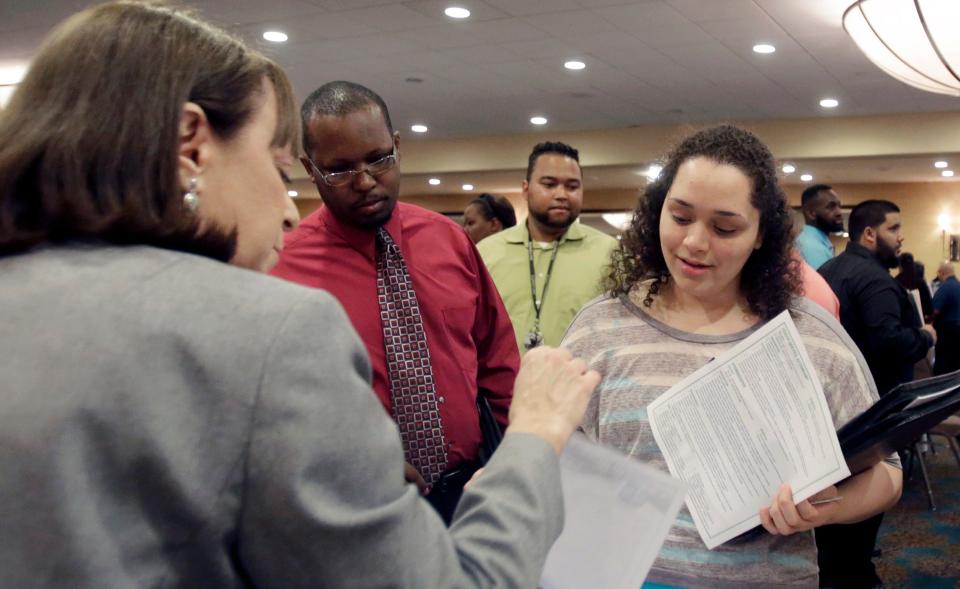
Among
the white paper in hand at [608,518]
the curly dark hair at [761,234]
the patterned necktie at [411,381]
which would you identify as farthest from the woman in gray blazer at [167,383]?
the patterned necktie at [411,381]

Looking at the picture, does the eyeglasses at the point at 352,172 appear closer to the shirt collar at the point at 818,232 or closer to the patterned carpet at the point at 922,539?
the patterned carpet at the point at 922,539

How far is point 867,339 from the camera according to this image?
425cm

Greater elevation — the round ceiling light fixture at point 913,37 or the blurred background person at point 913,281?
the round ceiling light fixture at point 913,37

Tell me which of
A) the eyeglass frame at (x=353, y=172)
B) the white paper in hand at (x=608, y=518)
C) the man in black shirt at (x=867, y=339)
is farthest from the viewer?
the man in black shirt at (x=867, y=339)

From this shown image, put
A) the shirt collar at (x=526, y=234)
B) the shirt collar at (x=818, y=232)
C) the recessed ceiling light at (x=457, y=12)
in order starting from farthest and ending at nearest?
the recessed ceiling light at (x=457, y=12), the shirt collar at (x=818, y=232), the shirt collar at (x=526, y=234)

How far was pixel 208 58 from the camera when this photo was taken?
83cm

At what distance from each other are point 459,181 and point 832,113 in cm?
604

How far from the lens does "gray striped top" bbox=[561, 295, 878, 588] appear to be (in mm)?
1449

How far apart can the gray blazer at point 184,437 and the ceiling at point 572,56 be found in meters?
5.53

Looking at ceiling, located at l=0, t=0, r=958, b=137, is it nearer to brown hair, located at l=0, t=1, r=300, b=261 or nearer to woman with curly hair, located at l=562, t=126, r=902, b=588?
woman with curly hair, located at l=562, t=126, r=902, b=588

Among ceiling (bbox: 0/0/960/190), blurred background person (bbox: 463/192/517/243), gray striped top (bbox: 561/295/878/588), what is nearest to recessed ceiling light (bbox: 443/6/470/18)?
ceiling (bbox: 0/0/960/190)

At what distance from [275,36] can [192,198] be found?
6.46m

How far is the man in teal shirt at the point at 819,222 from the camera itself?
5098mm

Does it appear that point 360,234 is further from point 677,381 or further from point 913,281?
point 913,281
